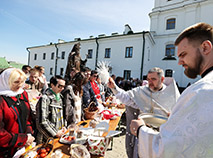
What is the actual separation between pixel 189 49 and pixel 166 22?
2040cm

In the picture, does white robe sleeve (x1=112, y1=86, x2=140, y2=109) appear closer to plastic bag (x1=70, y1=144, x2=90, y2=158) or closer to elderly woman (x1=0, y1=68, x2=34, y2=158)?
plastic bag (x1=70, y1=144, x2=90, y2=158)

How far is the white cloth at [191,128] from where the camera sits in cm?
84

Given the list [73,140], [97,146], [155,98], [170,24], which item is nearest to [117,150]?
[155,98]

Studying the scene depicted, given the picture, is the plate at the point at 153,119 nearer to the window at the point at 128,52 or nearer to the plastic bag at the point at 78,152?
the plastic bag at the point at 78,152

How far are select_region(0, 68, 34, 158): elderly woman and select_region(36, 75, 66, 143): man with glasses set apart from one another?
8.9 inches

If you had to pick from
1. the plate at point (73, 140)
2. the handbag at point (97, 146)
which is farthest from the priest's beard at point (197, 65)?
the plate at point (73, 140)

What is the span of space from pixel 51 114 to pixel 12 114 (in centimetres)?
59

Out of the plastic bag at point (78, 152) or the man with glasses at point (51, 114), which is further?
the man with glasses at point (51, 114)

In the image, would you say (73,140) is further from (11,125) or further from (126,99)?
(126,99)

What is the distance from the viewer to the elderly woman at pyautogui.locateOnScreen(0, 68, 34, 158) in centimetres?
177

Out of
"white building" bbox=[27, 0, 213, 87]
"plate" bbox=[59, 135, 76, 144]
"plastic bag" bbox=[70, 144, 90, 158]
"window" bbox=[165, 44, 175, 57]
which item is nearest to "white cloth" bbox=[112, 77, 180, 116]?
"plate" bbox=[59, 135, 76, 144]

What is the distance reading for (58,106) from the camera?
95.3 inches

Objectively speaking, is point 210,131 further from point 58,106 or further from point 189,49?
point 58,106

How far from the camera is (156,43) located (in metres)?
18.5
